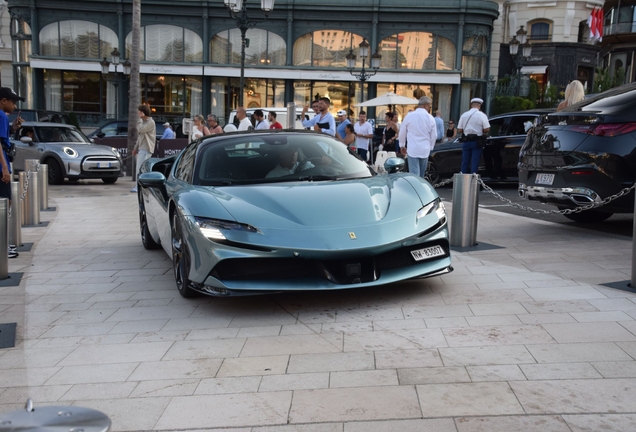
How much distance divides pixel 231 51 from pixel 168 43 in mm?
3234

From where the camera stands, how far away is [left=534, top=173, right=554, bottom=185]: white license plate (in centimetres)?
848

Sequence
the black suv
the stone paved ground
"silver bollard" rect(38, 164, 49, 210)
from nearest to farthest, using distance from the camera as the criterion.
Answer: the stone paved ground < the black suv < "silver bollard" rect(38, 164, 49, 210)

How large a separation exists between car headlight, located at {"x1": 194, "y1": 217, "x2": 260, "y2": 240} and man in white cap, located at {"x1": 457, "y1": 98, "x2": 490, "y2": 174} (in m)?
8.92

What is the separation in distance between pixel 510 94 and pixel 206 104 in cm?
1639

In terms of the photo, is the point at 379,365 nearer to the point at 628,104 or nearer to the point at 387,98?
the point at 628,104

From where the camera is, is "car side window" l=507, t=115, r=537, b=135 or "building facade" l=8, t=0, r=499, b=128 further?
"building facade" l=8, t=0, r=499, b=128

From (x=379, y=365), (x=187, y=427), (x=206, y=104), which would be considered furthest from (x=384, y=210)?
(x=206, y=104)

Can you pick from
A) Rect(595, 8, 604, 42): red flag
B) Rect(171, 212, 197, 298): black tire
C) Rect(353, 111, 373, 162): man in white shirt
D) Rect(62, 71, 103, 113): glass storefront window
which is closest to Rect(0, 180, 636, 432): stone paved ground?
Rect(171, 212, 197, 298): black tire

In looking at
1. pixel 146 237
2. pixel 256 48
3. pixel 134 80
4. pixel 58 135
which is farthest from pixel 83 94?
pixel 146 237

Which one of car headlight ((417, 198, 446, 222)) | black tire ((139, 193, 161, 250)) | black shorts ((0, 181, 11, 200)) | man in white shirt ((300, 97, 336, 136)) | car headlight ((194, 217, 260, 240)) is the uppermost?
man in white shirt ((300, 97, 336, 136))

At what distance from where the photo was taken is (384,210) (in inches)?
222

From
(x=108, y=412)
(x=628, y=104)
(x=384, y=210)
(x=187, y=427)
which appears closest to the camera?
(x=187, y=427)

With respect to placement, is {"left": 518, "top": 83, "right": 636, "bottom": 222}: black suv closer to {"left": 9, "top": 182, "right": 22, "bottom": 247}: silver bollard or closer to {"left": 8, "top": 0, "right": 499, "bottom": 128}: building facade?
{"left": 9, "top": 182, "right": 22, "bottom": 247}: silver bollard

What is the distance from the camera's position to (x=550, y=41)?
147ft
